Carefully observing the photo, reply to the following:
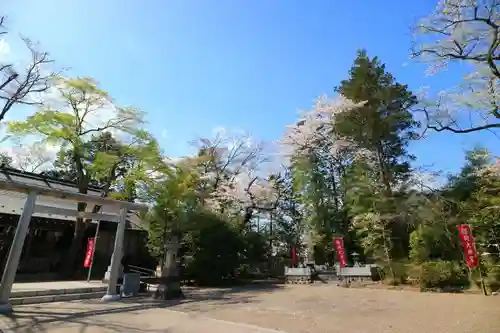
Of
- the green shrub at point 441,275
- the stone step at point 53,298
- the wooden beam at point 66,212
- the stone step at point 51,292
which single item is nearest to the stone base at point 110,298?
the stone step at point 53,298

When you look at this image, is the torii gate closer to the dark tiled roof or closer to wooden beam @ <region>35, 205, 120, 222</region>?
wooden beam @ <region>35, 205, 120, 222</region>

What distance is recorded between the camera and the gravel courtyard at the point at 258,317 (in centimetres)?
611

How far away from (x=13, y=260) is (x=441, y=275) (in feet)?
52.0

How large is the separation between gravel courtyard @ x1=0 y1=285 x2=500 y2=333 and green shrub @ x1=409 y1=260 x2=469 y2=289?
10.8 feet

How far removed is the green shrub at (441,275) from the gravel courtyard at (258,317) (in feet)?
10.8

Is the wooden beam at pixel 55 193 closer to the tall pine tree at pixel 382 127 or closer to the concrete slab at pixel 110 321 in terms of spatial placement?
the concrete slab at pixel 110 321

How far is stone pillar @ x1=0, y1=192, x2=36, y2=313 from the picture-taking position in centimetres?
732

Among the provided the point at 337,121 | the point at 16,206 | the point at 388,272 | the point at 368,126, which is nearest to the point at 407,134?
the point at 368,126

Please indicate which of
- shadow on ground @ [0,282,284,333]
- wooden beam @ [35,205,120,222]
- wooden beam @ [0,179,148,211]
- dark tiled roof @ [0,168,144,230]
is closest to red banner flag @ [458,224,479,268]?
shadow on ground @ [0,282,284,333]

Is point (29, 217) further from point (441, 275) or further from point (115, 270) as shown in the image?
point (441, 275)

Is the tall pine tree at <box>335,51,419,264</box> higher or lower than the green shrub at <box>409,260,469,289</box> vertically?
higher

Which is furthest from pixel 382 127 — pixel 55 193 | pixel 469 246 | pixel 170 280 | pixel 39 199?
pixel 39 199

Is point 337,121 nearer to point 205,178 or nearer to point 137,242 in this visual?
point 205,178

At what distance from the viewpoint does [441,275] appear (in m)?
13.3
